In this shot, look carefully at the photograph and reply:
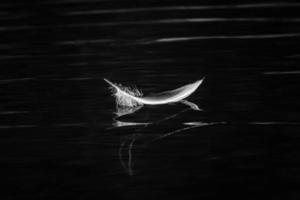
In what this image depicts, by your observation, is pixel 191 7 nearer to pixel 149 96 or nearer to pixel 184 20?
pixel 184 20

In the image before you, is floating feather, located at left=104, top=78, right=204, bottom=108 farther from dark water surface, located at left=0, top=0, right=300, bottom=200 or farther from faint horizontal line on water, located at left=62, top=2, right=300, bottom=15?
faint horizontal line on water, located at left=62, top=2, right=300, bottom=15

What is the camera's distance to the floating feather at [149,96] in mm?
3027

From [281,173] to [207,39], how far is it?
1795 mm

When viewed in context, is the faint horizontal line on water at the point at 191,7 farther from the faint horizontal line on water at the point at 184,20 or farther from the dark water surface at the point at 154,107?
the faint horizontal line on water at the point at 184,20

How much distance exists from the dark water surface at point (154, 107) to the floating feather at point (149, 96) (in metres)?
0.05

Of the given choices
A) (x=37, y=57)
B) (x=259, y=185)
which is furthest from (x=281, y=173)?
(x=37, y=57)

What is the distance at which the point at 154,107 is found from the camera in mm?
Answer: 2967

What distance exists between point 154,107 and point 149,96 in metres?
0.12

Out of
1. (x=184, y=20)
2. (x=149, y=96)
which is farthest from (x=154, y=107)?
(x=184, y=20)

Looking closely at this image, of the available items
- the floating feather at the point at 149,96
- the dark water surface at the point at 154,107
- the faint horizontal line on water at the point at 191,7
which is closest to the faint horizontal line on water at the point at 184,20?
the dark water surface at the point at 154,107

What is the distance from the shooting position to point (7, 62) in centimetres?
378

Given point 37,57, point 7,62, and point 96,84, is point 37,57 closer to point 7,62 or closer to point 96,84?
point 7,62

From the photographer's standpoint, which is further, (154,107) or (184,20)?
(184,20)

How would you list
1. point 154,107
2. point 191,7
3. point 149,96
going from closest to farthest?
1. point 154,107
2. point 149,96
3. point 191,7
